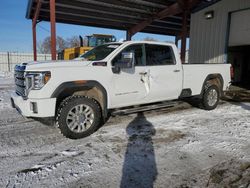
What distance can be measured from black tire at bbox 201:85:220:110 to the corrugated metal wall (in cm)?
631

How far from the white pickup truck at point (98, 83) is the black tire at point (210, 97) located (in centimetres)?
87

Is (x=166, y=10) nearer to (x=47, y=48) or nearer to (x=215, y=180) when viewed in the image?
(x=215, y=180)

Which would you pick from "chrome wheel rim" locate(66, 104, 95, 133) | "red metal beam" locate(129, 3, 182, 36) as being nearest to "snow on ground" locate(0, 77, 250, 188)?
"chrome wheel rim" locate(66, 104, 95, 133)

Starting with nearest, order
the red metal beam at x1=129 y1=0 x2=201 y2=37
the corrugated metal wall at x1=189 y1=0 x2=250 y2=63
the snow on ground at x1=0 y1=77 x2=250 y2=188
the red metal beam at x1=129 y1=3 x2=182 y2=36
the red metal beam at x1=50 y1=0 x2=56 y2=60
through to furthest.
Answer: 1. the snow on ground at x1=0 y1=77 x2=250 y2=188
2. the red metal beam at x1=50 y1=0 x2=56 y2=60
3. the corrugated metal wall at x1=189 y1=0 x2=250 y2=63
4. the red metal beam at x1=129 y1=0 x2=201 y2=37
5. the red metal beam at x1=129 y1=3 x2=182 y2=36

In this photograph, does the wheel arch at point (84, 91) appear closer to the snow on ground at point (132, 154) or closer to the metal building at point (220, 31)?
the snow on ground at point (132, 154)

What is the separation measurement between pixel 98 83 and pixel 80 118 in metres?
0.80

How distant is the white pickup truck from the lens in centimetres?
413

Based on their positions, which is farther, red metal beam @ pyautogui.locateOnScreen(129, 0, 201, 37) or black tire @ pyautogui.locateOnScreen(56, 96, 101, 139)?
red metal beam @ pyautogui.locateOnScreen(129, 0, 201, 37)

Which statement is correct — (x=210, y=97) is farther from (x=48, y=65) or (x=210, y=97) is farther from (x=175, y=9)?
(x=175, y=9)

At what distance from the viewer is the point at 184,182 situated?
298 centimetres

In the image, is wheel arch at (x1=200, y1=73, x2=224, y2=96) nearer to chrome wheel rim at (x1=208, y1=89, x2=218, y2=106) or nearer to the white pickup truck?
chrome wheel rim at (x1=208, y1=89, x2=218, y2=106)

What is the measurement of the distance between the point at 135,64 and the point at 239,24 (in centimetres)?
926

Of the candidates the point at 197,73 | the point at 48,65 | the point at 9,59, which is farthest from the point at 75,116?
the point at 9,59

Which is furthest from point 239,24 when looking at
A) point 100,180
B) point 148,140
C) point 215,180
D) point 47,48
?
point 47,48
